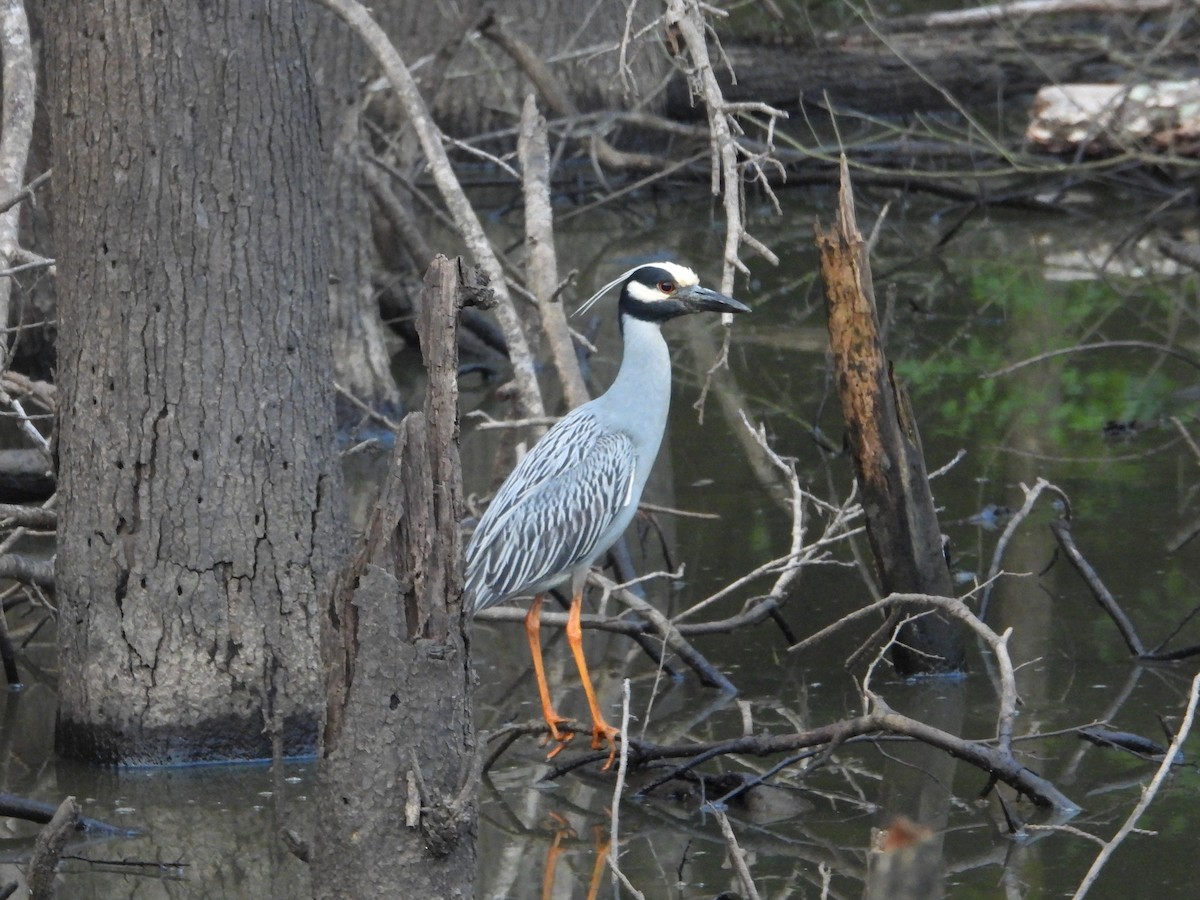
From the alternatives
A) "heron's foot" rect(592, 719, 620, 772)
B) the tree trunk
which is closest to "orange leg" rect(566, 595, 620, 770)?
"heron's foot" rect(592, 719, 620, 772)

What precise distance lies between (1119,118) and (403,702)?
34.7 ft

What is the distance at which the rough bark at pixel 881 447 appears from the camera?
5441 mm

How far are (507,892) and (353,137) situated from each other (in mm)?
5159

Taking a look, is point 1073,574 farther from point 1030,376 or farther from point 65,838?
point 65,838

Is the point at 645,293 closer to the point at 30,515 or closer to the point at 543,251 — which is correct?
the point at 543,251

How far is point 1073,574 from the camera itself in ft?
21.2

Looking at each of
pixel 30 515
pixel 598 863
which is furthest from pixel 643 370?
pixel 30 515

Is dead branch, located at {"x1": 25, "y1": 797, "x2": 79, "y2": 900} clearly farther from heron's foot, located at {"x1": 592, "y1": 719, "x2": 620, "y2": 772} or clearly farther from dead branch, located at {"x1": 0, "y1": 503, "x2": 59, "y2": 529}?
dead branch, located at {"x1": 0, "y1": 503, "x2": 59, "y2": 529}

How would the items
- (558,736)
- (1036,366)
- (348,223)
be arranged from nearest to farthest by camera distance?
(558,736) → (348,223) → (1036,366)

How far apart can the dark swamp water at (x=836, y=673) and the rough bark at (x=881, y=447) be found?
301mm

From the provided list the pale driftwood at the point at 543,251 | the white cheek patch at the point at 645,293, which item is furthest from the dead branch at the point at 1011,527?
the pale driftwood at the point at 543,251

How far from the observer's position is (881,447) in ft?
18.1

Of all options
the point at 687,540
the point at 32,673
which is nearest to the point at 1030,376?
the point at 687,540

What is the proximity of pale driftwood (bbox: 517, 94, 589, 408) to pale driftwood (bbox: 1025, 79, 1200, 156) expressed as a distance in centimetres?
728
